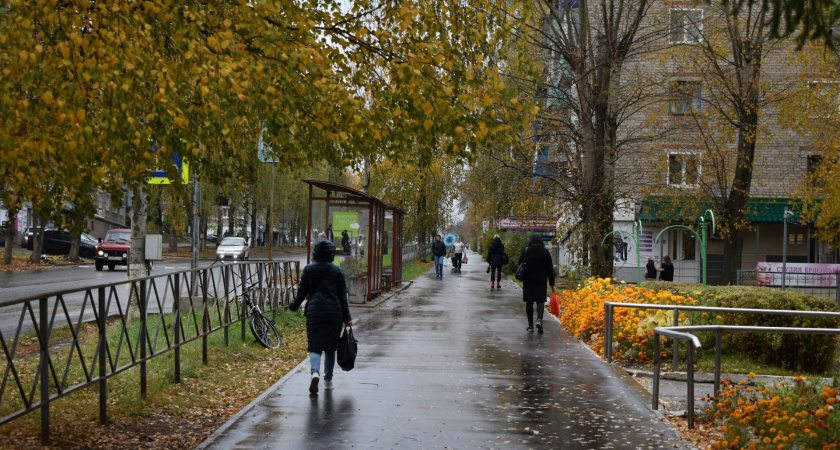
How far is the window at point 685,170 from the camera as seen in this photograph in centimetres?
2838

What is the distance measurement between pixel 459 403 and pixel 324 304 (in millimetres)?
1845

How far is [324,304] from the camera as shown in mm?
9336

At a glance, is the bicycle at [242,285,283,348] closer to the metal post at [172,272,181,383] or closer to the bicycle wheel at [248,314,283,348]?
the bicycle wheel at [248,314,283,348]

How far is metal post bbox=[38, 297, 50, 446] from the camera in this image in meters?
6.05

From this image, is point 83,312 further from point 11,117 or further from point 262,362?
point 262,362

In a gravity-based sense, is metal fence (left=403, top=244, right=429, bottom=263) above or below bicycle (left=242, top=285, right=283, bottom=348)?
above

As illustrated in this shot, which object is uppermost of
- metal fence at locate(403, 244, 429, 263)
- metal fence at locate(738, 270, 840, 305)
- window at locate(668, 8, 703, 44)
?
window at locate(668, 8, 703, 44)

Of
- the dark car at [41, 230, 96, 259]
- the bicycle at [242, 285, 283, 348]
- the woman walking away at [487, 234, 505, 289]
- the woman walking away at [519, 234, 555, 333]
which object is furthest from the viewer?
the dark car at [41, 230, 96, 259]

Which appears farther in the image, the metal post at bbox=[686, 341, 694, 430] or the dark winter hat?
the dark winter hat

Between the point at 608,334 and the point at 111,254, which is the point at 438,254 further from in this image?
the point at 608,334

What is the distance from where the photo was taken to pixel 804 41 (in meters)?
6.38

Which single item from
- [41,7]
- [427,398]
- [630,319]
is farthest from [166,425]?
[630,319]

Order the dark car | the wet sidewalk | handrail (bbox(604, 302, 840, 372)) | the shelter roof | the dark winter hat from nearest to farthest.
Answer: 1. the wet sidewalk
2. the dark winter hat
3. handrail (bbox(604, 302, 840, 372))
4. the shelter roof
5. the dark car

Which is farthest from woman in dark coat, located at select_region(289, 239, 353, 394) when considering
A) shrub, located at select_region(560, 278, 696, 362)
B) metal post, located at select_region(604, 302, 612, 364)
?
shrub, located at select_region(560, 278, 696, 362)
